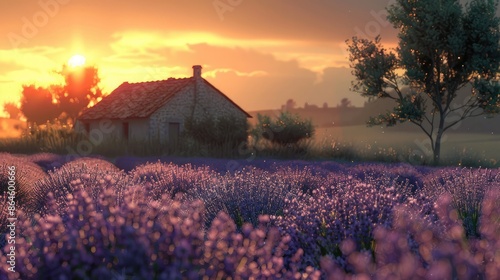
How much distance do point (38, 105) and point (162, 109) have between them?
4354cm

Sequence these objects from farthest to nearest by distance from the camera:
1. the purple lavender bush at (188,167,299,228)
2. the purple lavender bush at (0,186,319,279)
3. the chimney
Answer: the chimney → the purple lavender bush at (188,167,299,228) → the purple lavender bush at (0,186,319,279)

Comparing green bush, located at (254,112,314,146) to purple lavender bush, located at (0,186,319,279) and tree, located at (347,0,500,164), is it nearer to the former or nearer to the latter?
tree, located at (347,0,500,164)

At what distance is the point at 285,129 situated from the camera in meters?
32.5

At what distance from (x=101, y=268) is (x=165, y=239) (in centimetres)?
37

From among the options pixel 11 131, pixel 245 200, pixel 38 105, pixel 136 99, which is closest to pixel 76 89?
pixel 38 105

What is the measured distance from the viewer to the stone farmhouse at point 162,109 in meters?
35.6

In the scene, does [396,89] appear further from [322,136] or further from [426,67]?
[322,136]

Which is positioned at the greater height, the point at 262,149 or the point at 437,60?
the point at 437,60

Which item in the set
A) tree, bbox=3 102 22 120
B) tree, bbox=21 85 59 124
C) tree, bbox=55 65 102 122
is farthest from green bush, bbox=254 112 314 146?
tree, bbox=3 102 22 120

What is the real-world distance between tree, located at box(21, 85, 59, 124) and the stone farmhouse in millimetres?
33820

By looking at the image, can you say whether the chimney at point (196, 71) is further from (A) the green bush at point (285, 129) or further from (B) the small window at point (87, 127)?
(B) the small window at point (87, 127)

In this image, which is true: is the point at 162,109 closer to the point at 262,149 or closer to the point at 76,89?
the point at 262,149

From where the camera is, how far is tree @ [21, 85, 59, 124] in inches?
2899

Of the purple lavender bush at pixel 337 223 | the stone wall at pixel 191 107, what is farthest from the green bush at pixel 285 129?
the purple lavender bush at pixel 337 223
